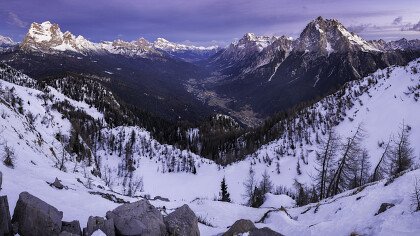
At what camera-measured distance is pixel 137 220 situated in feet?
61.2

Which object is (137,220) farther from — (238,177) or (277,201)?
(238,177)

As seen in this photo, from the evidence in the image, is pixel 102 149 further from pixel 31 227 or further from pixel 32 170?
pixel 31 227

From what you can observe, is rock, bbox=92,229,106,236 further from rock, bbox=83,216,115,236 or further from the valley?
rock, bbox=83,216,115,236

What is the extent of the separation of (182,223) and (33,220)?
8449mm

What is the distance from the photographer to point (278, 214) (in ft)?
98.7

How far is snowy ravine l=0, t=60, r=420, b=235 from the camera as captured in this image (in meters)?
22.9

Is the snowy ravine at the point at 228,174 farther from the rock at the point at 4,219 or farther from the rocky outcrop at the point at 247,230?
the rock at the point at 4,219

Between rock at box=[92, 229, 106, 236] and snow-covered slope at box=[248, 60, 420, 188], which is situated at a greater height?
rock at box=[92, 229, 106, 236]

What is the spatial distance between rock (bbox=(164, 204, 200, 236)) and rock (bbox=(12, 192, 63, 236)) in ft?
21.2

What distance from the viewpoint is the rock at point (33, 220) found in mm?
16219

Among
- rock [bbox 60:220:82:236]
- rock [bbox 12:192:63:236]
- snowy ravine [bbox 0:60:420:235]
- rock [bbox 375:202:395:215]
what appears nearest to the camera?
rock [bbox 12:192:63:236]

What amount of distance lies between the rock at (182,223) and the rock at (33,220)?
6476 mm

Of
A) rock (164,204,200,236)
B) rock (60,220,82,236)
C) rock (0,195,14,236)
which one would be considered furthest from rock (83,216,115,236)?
rock (164,204,200,236)

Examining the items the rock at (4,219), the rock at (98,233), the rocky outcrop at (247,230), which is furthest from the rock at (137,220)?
the rocky outcrop at (247,230)
